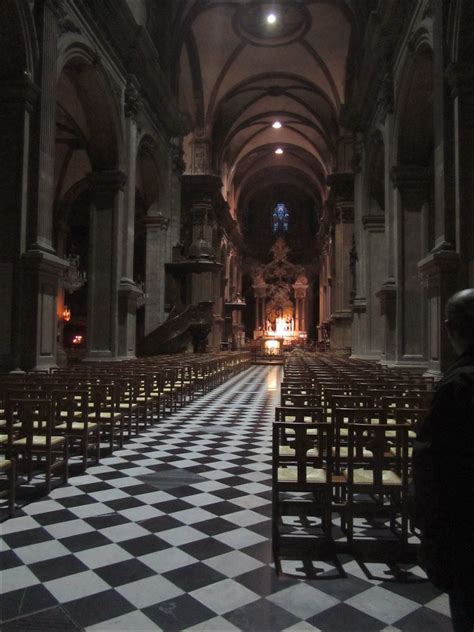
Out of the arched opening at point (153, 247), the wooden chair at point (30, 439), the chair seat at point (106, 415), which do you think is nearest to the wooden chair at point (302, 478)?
the wooden chair at point (30, 439)

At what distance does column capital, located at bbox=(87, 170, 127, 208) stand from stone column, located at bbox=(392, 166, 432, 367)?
7.79 m

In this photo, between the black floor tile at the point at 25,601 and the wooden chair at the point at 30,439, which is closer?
the black floor tile at the point at 25,601

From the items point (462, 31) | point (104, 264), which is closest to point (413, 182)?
point (462, 31)

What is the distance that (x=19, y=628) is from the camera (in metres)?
2.51

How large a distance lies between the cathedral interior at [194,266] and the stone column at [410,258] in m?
0.05

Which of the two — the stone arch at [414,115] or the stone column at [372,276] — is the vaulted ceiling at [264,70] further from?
the stone column at [372,276]

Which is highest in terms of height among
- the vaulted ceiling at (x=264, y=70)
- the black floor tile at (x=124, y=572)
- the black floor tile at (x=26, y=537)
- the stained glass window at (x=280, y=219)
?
the vaulted ceiling at (x=264, y=70)

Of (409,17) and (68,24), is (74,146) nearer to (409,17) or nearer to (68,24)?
(68,24)

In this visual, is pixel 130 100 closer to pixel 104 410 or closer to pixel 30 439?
pixel 104 410

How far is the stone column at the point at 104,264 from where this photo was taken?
14727 millimetres

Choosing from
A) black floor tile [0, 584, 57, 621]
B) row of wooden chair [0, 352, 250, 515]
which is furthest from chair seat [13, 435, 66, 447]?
black floor tile [0, 584, 57, 621]

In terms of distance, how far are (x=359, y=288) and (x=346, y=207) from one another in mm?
8386

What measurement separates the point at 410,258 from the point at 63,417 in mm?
10202

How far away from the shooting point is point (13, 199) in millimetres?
9891
